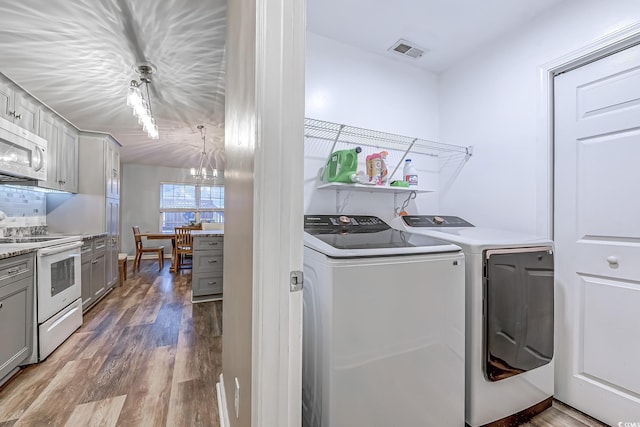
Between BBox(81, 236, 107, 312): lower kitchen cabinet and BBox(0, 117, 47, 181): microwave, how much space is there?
866 millimetres

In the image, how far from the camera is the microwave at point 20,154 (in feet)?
6.84

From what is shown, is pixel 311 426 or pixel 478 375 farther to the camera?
pixel 478 375

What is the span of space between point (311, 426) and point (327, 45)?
2.19 meters

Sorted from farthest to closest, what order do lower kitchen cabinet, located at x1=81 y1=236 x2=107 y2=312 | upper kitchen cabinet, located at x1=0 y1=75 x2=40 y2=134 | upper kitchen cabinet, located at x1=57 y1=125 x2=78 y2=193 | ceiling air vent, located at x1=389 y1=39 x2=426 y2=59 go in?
upper kitchen cabinet, located at x1=57 y1=125 x2=78 y2=193 → lower kitchen cabinet, located at x1=81 y1=236 x2=107 y2=312 → upper kitchen cabinet, located at x1=0 y1=75 x2=40 y2=134 → ceiling air vent, located at x1=389 y1=39 x2=426 y2=59

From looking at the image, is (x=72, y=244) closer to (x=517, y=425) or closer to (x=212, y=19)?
(x=212, y=19)

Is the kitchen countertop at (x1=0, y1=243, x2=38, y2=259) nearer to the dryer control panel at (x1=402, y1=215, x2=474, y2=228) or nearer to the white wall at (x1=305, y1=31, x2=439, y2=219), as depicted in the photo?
the white wall at (x1=305, y1=31, x2=439, y2=219)

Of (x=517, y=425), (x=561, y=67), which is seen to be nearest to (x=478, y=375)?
(x=517, y=425)

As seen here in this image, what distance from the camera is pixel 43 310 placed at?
2.08 m

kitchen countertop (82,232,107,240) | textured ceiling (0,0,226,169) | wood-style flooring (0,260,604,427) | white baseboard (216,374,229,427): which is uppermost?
textured ceiling (0,0,226,169)

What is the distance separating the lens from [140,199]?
6430 millimetres

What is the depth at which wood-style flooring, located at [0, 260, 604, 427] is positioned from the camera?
4.88 ft

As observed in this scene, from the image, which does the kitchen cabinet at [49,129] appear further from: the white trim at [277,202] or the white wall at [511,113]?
the white wall at [511,113]

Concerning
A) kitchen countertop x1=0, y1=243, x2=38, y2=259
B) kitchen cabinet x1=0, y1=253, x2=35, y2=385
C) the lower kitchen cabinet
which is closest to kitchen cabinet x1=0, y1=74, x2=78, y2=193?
the lower kitchen cabinet

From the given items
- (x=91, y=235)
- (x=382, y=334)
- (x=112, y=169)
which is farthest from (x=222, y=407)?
(x=112, y=169)
